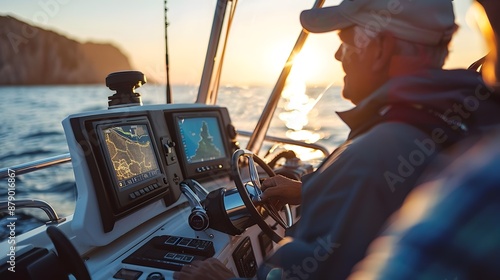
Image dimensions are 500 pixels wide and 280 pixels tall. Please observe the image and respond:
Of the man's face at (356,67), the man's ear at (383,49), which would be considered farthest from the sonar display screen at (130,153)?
the man's ear at (383,49)

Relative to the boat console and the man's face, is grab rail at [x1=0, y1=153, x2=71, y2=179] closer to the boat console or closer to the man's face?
the boat console

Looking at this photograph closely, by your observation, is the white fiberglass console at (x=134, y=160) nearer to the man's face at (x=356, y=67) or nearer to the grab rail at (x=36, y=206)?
the grab rail at (x=36, y=206)

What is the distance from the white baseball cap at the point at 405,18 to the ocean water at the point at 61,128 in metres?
0.24

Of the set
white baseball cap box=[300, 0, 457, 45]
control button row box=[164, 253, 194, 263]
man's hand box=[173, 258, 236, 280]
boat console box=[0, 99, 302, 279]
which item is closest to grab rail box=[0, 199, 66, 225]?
boat console box=[0, 99, 302, 279]

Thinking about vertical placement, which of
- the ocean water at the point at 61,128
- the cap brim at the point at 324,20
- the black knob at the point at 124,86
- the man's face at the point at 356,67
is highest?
the cap brim at the point at 324,20

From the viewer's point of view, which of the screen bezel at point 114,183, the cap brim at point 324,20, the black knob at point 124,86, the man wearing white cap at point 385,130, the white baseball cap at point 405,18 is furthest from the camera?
the black knob at point 124,86

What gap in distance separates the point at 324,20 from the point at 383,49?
0.22m

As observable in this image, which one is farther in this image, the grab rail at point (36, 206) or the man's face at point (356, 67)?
the grab rail at point (36, 206)

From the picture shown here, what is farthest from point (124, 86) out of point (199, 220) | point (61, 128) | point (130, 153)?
point (61, 128)

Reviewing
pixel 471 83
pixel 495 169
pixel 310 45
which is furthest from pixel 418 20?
pixel 310 45

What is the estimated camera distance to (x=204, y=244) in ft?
5.89

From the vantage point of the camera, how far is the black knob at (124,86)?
2.28 meters

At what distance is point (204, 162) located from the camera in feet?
8.36

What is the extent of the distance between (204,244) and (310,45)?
223 cm
